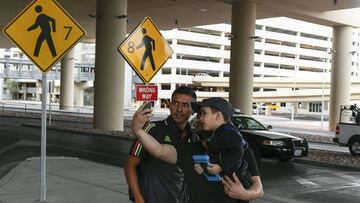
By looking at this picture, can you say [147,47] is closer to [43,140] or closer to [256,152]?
[43,140]

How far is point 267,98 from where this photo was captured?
3957 inches

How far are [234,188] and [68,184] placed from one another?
24.7ft

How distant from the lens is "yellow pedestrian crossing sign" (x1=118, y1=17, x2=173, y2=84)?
7938 millimetres

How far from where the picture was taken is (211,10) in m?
39.2

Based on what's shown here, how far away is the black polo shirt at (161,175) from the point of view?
3990 mm

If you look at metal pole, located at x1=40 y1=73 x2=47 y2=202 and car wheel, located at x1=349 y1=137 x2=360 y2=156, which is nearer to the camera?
metal pole, located at x1=40 y1=73 x2=47 y2=202

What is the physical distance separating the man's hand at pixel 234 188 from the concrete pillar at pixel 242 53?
96.5 feet

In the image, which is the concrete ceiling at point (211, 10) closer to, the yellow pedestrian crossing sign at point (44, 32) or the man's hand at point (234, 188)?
the yellow pedestrian crossing sign at point (44, 32)

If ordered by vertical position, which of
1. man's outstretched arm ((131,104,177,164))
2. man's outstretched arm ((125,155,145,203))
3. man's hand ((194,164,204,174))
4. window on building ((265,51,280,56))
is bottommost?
man's outstretched arm ((125,155,145,203))

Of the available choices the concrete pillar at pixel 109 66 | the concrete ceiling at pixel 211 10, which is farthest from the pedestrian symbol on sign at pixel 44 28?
the concrete ceiling at pixel 211 10

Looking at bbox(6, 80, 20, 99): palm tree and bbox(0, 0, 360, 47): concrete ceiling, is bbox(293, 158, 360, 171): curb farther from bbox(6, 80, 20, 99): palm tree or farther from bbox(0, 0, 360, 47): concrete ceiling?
bbox(6, 80, 20, 99): palm tree

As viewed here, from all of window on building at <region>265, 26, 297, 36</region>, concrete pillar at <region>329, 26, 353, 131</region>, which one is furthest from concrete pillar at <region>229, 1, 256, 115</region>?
window on building at <region>265, 26, 297, 36</region>

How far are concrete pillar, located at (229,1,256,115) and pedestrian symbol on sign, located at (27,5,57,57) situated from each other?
25.2 metres

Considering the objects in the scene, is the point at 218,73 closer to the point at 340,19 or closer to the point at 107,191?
the point at 340,19
